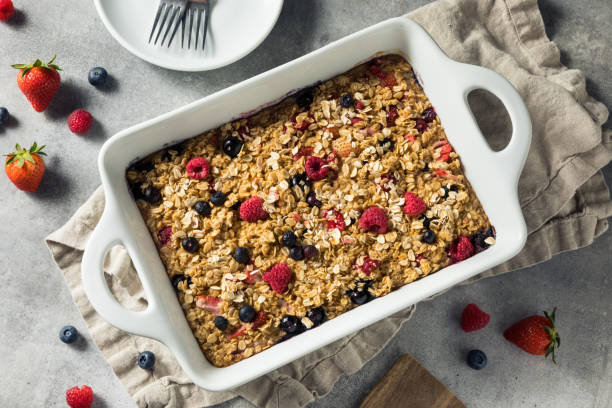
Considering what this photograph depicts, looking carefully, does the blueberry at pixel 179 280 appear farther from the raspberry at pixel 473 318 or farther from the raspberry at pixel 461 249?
the raspberry at pixel 473 318

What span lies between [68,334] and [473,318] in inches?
57.0

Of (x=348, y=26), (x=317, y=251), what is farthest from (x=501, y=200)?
(x=348, y=26)

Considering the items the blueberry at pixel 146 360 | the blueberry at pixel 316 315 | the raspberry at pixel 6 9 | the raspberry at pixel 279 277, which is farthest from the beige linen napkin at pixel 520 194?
the raspberry at pixel 6 9

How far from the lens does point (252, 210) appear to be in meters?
1.67

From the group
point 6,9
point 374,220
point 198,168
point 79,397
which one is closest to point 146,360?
point 79,397

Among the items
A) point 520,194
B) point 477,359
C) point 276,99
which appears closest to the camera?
point 276,99

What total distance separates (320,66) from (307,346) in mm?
864

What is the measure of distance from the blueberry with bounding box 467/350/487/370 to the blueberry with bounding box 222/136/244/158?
1134 mm

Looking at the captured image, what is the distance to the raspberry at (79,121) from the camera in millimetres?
1928

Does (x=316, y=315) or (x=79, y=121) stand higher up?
(x=79, y=121)

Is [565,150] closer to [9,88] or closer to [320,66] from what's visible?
[320,66]

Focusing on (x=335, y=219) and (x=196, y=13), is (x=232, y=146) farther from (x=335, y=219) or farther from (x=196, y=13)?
(x=196, y=13)

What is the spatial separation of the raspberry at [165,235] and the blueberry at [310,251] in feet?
1.41

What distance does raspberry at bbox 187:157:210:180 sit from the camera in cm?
169
